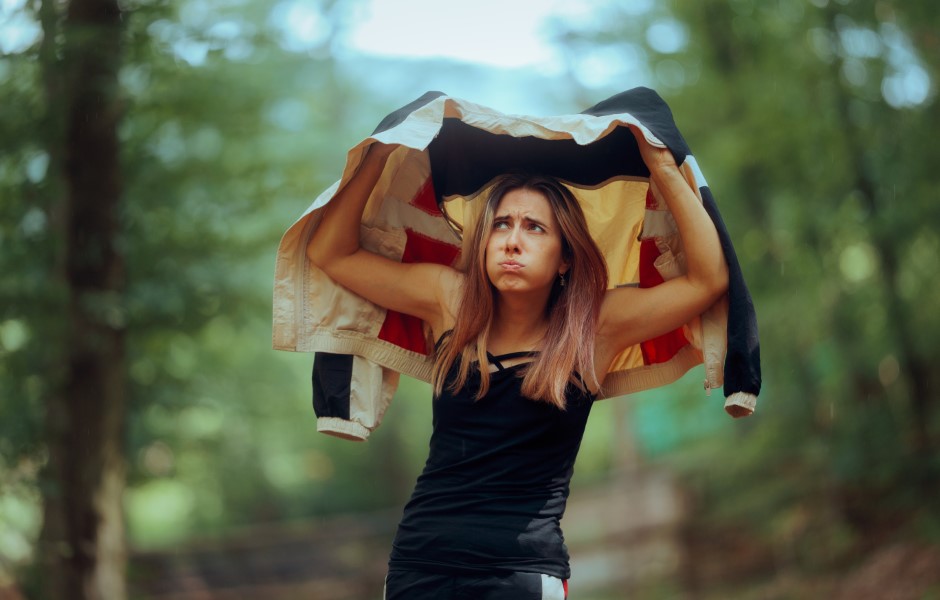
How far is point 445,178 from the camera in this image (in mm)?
Result: 3258

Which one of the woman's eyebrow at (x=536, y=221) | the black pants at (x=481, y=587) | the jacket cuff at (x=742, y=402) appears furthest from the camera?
the woman's eyebrow at (x=536, y=221)

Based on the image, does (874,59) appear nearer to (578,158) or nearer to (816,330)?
(816,330)

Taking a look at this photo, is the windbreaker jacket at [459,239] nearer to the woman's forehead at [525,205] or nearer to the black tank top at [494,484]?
the woman's forehead at [525,205]

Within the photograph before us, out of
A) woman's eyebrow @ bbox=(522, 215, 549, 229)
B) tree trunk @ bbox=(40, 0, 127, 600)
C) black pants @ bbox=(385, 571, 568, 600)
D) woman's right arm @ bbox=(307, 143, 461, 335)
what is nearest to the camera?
black pants @ bbox=(385, 571, 568, 600)

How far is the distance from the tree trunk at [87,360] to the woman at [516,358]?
14.1ft

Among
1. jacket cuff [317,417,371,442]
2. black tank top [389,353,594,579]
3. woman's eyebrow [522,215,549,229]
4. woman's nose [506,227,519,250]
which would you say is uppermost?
woman's eyebrow [522,215,549,229]

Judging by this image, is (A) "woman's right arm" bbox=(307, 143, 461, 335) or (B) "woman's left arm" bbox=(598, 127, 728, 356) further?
(A) "woman's right arm" bbox=(307, 143, 461, 335)

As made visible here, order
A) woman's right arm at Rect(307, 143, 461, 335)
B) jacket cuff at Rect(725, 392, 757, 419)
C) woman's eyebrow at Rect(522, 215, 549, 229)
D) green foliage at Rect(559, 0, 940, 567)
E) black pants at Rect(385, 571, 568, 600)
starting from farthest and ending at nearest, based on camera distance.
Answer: green foliage at Rect(559, 0, 940, 567) → woman's right arm at Rect(307, 143, 461, 335) → woman's eyebrow at Rect(522, 215, 549, 229) → jacket cuff at Rect(725, 392, 757, 419) → black pants at Rect(385, 571, 568, 600)

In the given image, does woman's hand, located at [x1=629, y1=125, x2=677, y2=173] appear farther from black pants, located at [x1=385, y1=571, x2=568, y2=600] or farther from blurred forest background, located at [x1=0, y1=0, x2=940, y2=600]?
black pants, located at [x1=385, y1=571, x2=568, y2=600]

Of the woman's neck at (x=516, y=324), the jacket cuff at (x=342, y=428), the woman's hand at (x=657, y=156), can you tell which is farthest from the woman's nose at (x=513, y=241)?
the jacket cuff at (x=342, y=428)

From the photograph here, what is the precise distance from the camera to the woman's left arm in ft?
9.17

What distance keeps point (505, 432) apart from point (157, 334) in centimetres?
571

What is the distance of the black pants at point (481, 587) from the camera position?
2.62m

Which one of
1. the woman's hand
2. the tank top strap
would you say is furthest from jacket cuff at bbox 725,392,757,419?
the woman's hand
